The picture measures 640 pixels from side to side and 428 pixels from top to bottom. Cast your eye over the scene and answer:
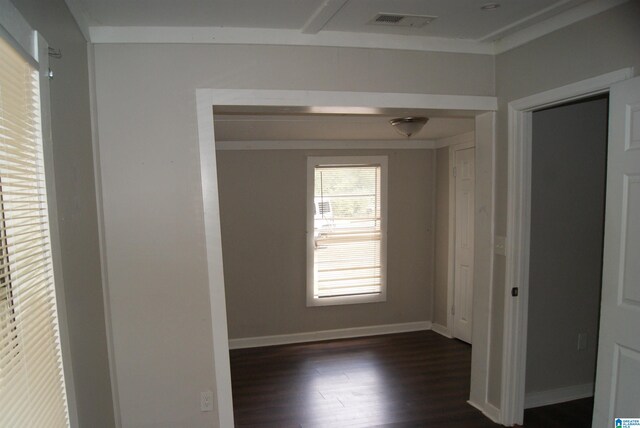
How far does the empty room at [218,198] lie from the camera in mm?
1430

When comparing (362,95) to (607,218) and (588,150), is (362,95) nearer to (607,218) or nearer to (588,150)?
(607,218)

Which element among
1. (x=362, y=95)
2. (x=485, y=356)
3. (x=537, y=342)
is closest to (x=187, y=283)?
(x=362, y=95)

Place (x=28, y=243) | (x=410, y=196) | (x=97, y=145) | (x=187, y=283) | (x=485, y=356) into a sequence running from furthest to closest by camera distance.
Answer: (x=410, y=196), (x=485, y=356), (x=187, y=283), (x=97, y=145), (x=28, y=243)

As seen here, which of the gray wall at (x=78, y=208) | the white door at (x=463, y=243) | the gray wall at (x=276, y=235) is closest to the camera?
the gray wall at (x=78, y=208)

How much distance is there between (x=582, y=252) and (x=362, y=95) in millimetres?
1977

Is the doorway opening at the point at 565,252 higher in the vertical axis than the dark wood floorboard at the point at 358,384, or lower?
higher

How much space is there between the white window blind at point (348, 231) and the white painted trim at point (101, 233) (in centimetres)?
285

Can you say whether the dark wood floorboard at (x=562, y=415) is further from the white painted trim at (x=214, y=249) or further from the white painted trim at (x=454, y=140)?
the white painted trim at (x=454, y=140)

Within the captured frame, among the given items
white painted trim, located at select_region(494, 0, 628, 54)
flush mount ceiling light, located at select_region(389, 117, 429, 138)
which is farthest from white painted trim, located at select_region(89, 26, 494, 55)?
flush mount ceiling light, located at select_region(389, 117, 429, 138)

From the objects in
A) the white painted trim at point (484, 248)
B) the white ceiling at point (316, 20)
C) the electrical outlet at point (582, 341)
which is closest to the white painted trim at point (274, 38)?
the white ceiling at point (316, 20)

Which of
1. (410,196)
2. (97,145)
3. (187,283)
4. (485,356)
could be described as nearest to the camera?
(97,145)

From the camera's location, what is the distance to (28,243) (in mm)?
1311

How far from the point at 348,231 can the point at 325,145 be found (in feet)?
3.42

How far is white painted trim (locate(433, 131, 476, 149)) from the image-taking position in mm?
4543
